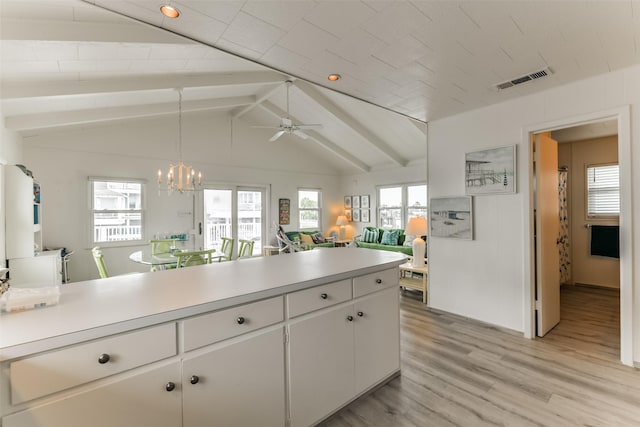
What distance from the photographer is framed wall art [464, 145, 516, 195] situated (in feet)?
10.1

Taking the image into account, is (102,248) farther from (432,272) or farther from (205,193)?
(432,272)


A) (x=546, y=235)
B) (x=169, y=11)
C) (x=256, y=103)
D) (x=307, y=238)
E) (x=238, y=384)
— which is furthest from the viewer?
(x=307, y=238)

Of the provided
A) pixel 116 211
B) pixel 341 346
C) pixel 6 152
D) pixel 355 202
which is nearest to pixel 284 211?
pixel 355 202

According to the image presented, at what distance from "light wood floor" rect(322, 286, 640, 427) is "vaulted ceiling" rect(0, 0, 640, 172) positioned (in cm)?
251

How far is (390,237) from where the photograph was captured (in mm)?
7680

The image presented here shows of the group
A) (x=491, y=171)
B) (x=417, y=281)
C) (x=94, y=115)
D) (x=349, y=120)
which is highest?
(x=349, y=120)

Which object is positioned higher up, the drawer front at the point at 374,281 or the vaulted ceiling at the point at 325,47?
the vaulted ceiling at the point at 325,47

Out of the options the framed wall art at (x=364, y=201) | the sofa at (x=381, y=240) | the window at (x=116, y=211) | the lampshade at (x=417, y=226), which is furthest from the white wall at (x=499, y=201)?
the window at (x=116, y=211)

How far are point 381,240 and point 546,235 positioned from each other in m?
4.88

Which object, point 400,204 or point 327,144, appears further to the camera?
point 400,204

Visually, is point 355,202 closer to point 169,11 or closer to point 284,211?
point 284,211

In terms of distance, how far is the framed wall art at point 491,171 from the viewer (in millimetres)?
3088

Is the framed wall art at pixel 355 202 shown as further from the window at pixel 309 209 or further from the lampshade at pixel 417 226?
the lampshade at pixel 417 226

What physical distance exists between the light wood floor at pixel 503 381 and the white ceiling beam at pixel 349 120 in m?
4.49
